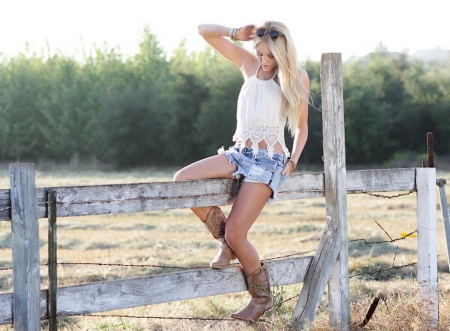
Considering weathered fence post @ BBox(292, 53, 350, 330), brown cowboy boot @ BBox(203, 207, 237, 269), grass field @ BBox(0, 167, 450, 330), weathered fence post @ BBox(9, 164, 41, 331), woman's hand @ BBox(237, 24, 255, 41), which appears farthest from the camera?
grass field @ BBox(0, 167, 450, 330)

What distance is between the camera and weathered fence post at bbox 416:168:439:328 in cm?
508

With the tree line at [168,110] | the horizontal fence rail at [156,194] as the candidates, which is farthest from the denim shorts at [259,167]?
the tree line at [168,110]

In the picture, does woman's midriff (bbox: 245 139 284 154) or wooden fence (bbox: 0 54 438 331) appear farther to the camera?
woman's midriff (bbox: 245 139 284 154)

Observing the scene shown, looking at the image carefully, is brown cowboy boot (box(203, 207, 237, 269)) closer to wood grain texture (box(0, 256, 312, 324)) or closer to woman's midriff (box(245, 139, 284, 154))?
wood grain texture (box(0, 256, 312, 324))

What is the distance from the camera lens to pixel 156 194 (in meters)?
3.93

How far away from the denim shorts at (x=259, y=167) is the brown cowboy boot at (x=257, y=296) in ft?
1.44

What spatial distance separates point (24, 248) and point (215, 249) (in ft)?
26.4

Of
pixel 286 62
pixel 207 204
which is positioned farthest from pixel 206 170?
pixel 286 62

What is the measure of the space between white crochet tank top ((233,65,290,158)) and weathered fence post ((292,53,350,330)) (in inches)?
19.6

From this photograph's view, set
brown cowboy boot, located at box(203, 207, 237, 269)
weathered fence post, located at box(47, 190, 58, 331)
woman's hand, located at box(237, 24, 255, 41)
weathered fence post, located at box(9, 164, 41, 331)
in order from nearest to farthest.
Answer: weathered fence post, located at box(9, 164, 41, 331) → weathered fence post, located at box(47, 190, 58, 331) → brown cowboy boot, located at box(203, 207, 237, 269) → woman's hand, located at box(237, 24, 255, 41)

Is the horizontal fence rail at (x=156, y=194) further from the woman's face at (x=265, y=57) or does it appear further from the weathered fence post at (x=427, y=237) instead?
the woman's face at (x=265, y=57)

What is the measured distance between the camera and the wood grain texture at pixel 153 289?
3.64m

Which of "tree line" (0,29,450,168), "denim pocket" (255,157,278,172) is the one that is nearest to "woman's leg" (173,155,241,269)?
"denim pocket" (255,157,278,172)

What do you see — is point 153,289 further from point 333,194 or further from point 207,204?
point 333,194
